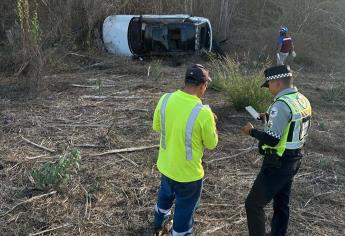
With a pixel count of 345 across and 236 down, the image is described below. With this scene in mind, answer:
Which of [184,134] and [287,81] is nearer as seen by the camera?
[184,134]

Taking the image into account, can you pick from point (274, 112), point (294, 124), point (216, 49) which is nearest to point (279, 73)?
point (274, 112)

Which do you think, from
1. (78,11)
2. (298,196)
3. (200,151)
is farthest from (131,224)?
(78,11)

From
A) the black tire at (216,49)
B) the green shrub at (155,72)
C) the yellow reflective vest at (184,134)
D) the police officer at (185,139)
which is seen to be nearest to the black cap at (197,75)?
the police officer at (185,139)

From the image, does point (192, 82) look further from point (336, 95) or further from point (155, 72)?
point (155, 72)

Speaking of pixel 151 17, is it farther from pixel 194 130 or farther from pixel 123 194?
pixel 194 130

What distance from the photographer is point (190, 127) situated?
3.89 m

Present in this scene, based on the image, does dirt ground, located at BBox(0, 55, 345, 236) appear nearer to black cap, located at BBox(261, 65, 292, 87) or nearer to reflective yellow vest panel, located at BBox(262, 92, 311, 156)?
reflective yellow vest panel, located at BBox(262, 92, 311, 156)

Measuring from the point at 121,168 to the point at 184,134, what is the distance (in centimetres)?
235

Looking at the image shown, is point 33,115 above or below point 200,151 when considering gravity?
below

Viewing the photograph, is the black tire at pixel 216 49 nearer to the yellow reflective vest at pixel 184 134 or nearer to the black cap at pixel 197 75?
the yellow reflective vest at pixel 184 134

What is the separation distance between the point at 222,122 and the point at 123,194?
3227mm

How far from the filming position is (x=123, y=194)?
5.42 meters

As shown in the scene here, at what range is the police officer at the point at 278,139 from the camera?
12.9 ft

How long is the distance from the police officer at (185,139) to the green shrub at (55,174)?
4.92 feet
